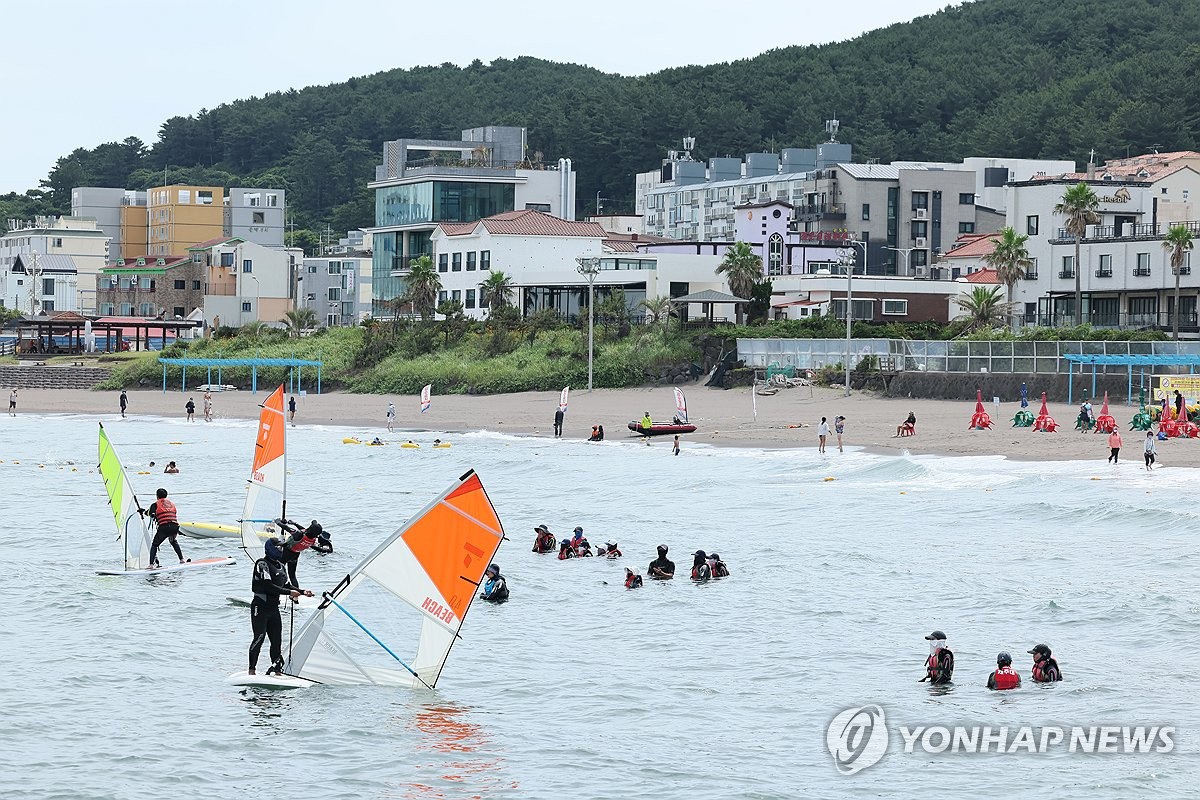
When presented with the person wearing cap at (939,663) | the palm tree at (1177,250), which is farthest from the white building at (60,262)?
the person wearing cap at (939,663)

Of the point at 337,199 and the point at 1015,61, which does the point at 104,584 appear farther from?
the point at 337,199

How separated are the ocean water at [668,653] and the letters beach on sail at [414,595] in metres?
0.52

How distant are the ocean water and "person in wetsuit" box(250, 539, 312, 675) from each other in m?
0.48

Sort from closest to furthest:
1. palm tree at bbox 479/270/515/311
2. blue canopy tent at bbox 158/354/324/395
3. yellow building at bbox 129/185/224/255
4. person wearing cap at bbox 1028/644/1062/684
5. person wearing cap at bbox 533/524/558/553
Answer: person wearing cap at bbox 1028/644/1062/684 < person wearing cap at bbox 533/524/558/553 < blue canopy tent at bbox 158/354/324/395 < palm tree at bbox 479/270/515/311 < yellow building at bbox 129/185/224/255

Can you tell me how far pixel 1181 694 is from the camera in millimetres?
18078

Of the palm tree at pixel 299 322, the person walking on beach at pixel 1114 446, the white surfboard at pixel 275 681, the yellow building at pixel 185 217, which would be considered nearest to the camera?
the white surfboard at pixel 275 681

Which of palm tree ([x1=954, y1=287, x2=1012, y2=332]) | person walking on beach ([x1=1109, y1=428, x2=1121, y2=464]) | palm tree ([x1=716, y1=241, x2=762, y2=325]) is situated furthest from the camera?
palm tree ([x1=716, y1=241, x2=762, y2=325])

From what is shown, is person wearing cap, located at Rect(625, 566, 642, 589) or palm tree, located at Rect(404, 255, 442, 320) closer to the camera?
person wearing cap, located at Rect(625, 566, 642, 589)

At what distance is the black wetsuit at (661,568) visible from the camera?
1029 inches

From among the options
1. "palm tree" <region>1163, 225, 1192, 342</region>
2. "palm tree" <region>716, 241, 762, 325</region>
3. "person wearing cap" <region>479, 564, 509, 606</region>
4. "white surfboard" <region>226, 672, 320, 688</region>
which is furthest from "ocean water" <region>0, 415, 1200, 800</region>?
"palm tree" <region>716, 241, 762, 325</region>

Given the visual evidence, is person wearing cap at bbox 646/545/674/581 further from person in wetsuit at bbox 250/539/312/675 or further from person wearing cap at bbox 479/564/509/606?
person in wetsuit at bbox 250/539/312/675

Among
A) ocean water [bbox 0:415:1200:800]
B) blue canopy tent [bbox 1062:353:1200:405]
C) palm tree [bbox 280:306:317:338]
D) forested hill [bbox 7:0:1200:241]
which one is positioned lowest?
ocean water [bbox 0:415:1200:800]

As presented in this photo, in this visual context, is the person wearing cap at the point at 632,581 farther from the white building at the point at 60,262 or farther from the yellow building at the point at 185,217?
the yellow building at the point at 185,217

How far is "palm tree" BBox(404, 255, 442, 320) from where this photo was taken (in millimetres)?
84375
